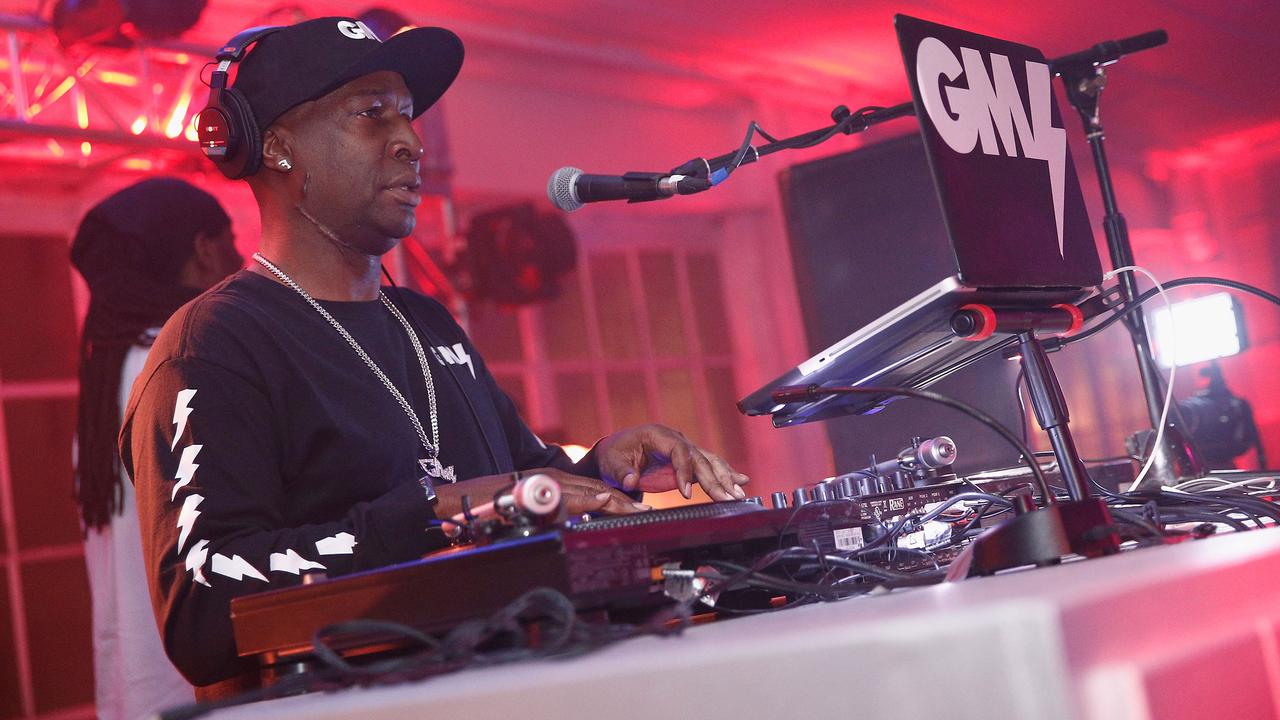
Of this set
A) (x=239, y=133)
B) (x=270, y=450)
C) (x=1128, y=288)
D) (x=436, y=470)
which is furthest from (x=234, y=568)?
(x=1128, y=288)

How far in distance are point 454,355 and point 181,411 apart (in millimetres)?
572

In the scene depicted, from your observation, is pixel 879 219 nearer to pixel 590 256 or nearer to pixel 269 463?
pixel 269 463

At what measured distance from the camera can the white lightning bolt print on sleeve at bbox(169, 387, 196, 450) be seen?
1.21 metres

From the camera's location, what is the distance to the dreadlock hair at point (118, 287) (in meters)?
2.41

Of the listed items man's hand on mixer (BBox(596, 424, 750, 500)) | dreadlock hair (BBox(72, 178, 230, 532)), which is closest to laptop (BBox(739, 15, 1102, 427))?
man's hand on mixer (BBox(596, 424, 750, 500))

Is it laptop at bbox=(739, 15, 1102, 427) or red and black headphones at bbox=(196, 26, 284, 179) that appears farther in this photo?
red and black headphones at bbox=(196, 26, 284, 179)

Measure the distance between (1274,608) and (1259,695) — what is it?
0.27 ft

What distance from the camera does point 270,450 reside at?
128cm

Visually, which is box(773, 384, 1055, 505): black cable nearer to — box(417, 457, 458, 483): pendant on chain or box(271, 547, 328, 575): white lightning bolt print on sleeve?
box(271, 547, 328, 575): white lightning bolt print on sleeve

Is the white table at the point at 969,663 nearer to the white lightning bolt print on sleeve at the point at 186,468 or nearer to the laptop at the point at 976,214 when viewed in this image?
the laptop at the point at 976,214

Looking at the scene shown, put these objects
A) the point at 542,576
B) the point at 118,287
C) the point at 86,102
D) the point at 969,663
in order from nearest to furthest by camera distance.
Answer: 1. the point at 969,663
2. the point at 542,576
3. the point at 118,287
4. the point at 86,102

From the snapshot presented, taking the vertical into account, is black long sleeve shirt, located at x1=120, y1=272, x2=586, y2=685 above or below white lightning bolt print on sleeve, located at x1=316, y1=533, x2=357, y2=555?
above

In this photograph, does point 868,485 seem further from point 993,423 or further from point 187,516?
point 187,516

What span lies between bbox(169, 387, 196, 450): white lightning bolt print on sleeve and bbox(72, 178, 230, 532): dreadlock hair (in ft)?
4.03
